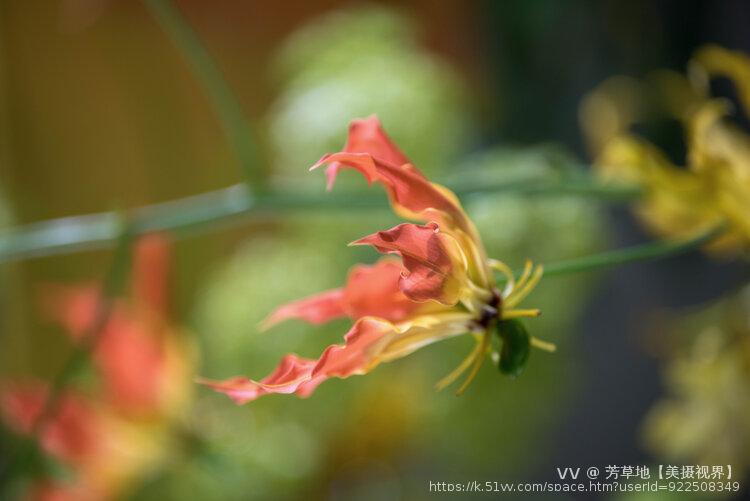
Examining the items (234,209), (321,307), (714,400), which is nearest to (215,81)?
(234,209)

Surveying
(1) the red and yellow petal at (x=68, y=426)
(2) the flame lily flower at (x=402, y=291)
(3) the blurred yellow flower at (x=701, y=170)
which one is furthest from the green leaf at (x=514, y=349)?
(1) the red and yellow petal at (x=68, y=426)

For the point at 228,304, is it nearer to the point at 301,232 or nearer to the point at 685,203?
the point at 301,232

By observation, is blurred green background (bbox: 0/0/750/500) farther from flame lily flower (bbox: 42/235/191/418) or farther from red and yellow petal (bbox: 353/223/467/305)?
red and yellow petal (bbox: 353/223/467/305)

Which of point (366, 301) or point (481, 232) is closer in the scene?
point (366, 301)

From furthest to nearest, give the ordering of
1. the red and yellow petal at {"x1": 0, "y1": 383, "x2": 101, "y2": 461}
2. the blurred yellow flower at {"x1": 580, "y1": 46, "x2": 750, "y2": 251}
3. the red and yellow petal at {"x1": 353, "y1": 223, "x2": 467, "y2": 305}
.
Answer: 1. the red and yellow petal at {"x1": 0, "y1": 383, "x2": 101, "y2": 461}
2. the blurred yellow flower at {"x1": 580, "y1": 46, "x2": 750, "y2": 251}
3. the red and yellow petal at {"x1": 353, "y1": 223, "x2": 467, "y2": 305}

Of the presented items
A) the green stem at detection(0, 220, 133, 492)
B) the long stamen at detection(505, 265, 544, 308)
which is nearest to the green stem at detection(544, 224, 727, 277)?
the long stamen at detection(505, 265, 544, 308)

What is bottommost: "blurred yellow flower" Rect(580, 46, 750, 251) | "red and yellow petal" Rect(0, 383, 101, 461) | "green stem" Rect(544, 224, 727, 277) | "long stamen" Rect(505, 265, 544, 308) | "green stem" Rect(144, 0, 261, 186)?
"long stamen" Rect(505, 265, 544, 308)

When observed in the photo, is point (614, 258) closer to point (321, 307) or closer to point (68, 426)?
point (321, 307)

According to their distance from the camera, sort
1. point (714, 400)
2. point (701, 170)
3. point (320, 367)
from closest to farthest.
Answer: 1. point (320, 367)
2. point (701, 170)
3. point (714, 400)
